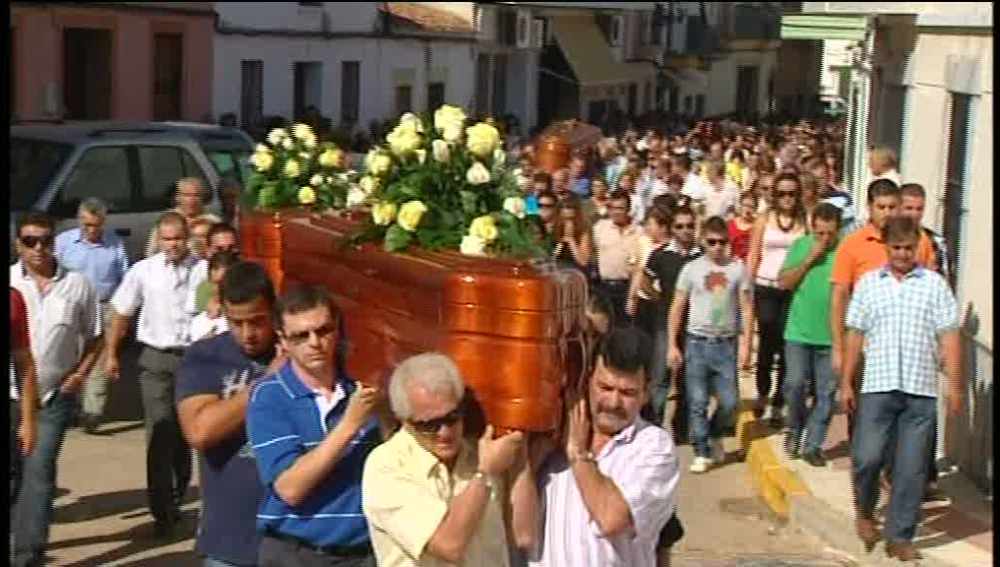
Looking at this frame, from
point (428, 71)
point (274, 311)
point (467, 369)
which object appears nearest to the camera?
point (467, 369)

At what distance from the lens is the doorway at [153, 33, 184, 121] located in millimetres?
28750

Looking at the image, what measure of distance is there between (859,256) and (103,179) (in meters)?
6.67

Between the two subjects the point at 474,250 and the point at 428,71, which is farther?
the point at 428,71

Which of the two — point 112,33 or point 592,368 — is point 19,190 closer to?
point 592,368

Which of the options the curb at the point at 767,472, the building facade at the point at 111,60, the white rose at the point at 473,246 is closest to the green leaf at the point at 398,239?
the white rose at the point at 473,246

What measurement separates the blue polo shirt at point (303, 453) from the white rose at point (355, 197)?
0.92m

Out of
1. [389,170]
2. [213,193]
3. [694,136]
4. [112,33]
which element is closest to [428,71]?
[694,136]

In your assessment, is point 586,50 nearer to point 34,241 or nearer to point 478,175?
point 34,241

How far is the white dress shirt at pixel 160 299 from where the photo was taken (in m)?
9.05

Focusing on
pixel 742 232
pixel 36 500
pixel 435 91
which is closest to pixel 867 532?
pixel 36 500

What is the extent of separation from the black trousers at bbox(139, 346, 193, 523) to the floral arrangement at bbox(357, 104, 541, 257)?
353cm

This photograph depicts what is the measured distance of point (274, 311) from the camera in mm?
5281

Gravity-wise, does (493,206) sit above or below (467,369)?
above

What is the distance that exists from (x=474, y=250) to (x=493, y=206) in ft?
0.96
